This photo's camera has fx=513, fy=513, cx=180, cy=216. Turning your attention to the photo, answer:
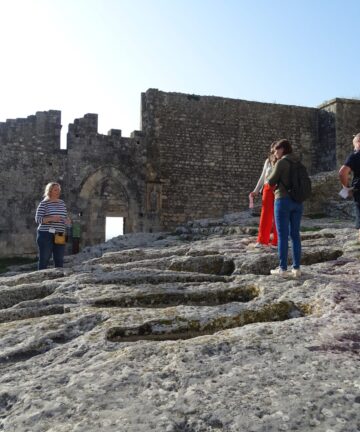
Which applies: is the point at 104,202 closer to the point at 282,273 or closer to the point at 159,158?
the point at 159,158

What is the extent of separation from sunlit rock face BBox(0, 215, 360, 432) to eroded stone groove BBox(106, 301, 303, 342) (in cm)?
1

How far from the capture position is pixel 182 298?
5.50 m

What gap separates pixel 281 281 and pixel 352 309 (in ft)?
4.43

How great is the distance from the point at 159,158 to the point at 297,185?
55.4 ft

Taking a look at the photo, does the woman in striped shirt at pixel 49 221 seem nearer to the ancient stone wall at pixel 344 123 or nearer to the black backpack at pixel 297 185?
the black backpack at pixel 297 185

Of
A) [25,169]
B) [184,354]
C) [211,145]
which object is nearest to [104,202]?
[25,169]

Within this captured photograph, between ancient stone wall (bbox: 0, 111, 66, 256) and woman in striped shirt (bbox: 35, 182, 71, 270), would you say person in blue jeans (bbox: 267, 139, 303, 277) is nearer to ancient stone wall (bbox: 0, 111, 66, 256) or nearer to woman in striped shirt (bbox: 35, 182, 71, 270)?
woman in striped shirt (bbox: 35, 182, 71, 270)

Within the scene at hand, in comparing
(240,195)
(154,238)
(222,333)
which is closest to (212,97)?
(240,195)

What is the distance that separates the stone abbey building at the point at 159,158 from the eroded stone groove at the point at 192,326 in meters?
17.0

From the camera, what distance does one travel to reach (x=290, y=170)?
6398 millimetres

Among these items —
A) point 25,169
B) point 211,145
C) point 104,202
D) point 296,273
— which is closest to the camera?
point 296,273

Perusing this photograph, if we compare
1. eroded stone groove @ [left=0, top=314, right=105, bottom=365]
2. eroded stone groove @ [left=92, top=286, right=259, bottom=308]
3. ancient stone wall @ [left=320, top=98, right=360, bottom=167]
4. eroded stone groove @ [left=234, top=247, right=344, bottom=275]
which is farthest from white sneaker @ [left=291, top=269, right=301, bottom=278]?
ancient stone wall @ [left=320, top=98, right=360, bottom=167]

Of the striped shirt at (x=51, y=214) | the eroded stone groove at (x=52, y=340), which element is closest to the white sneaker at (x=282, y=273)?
the eroded stone groove at (x=52, y=340)

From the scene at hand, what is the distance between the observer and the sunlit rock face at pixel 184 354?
2848 mm
